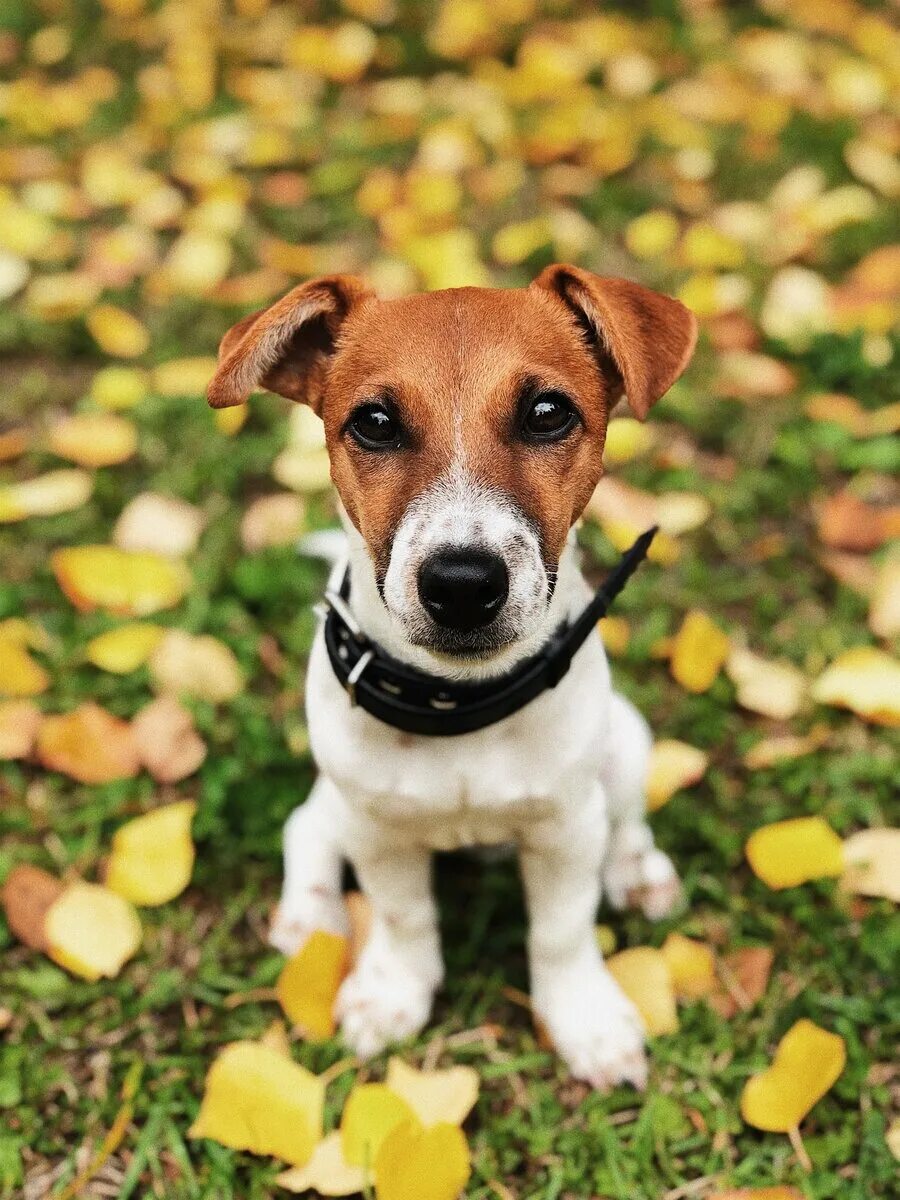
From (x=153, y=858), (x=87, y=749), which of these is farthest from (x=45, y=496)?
(x=153, y=858)

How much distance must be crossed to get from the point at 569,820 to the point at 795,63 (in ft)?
16.3

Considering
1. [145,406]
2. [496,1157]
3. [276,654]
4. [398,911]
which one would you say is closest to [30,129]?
[145,406]

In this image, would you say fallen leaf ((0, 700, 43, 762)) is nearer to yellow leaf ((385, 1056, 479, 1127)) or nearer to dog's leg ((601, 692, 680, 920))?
yellow leaf ((385, 1056, 479, 1127))

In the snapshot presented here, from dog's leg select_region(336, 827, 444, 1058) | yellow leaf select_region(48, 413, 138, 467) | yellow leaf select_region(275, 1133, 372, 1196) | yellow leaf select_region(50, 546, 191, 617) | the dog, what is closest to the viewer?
the dog

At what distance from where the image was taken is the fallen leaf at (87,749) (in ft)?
11.5

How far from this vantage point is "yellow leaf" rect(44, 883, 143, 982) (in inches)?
121

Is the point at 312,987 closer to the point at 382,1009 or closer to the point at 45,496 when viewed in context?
the point at 382,1009

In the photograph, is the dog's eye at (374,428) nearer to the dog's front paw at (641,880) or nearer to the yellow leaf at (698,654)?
the dog's front paw at (641,880)

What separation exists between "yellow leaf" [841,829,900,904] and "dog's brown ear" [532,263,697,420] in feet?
5.02

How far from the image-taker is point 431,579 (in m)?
2.13

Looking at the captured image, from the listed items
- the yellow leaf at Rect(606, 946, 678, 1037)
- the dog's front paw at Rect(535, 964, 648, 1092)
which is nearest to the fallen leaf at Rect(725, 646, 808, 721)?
the yellow leaf at Rect(606, 946, 678, 1037)

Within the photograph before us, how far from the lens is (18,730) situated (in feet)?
11.6

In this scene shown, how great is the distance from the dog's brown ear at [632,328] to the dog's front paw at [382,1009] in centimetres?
152

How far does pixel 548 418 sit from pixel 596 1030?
1.49 metres
